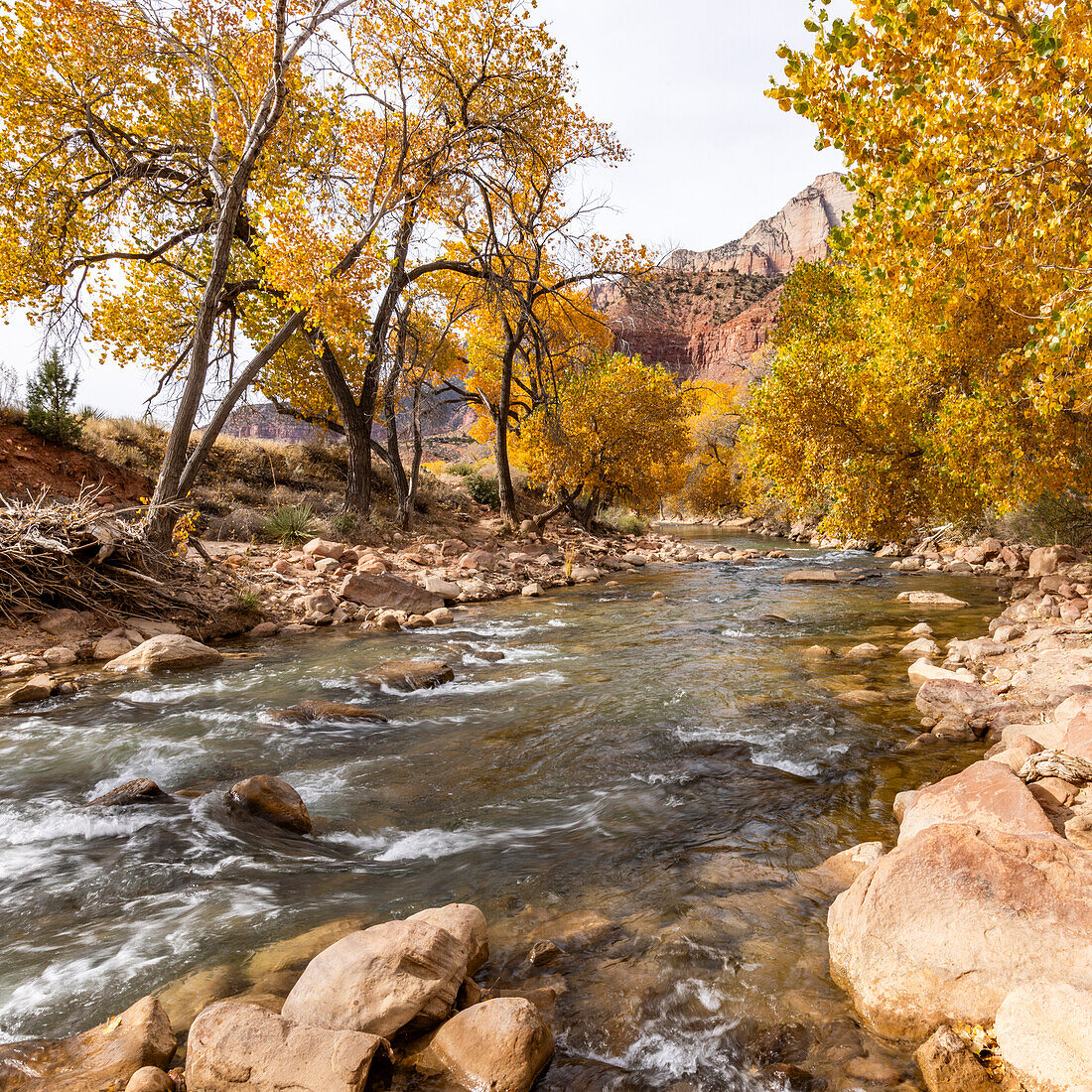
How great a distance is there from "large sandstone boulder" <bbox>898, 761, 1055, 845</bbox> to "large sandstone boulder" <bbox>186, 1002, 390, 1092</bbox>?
2.67 meters

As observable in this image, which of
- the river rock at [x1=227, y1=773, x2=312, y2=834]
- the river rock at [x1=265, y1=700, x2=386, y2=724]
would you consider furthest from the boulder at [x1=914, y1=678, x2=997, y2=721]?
the river rock at [x1=227, y1=773, x2=312, y2=834]

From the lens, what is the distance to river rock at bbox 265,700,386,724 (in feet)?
19.9

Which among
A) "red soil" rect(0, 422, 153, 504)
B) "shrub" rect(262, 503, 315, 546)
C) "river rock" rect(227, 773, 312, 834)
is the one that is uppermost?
"red soil" rect(0, 422, 153, 504)

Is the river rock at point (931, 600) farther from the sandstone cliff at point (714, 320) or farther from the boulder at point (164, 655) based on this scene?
the sandstone cliff at point (714, 320)

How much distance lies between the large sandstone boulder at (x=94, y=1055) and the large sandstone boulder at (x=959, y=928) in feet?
8.65

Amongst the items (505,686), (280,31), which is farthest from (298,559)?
(280,31)

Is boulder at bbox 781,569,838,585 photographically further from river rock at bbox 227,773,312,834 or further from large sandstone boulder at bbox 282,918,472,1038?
large sandstone boulder at bbox 282,918,472,1038

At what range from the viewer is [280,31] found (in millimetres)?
9008

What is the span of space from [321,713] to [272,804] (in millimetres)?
2209

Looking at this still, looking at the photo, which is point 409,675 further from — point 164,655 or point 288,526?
point 288,526

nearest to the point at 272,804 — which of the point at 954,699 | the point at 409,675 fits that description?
the point at 409,675

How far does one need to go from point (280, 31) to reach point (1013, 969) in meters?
12.4

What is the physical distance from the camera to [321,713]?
6.19 m

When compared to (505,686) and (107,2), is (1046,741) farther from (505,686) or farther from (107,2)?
(107,2)
